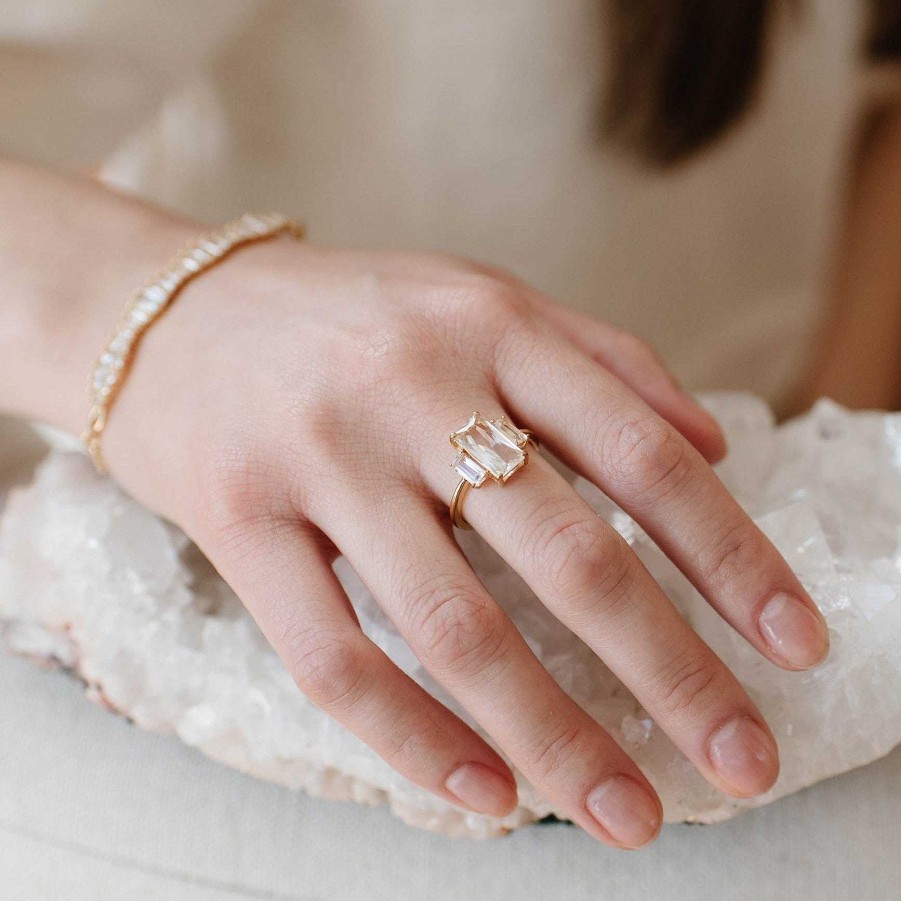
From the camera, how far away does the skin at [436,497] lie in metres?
0.59

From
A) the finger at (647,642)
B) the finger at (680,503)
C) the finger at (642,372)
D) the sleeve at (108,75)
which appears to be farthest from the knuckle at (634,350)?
the sleeve at (108,75)

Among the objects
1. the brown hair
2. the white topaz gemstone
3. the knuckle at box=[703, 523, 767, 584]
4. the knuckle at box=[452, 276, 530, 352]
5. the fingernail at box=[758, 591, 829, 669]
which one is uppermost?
the brown hair

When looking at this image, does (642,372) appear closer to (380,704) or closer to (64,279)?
(380,704)

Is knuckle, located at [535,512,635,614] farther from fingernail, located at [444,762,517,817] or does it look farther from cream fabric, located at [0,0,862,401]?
cream fabric, located at [0,0,862,401]

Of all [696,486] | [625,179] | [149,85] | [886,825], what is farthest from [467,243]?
[886,825]

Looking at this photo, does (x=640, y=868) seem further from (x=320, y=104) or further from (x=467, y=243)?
(x=320, y=104)

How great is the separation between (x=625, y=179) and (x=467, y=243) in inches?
8.8

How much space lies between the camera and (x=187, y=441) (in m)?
0.72

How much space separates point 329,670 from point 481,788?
12 centimetres

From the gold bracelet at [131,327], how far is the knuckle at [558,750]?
17.4 inches

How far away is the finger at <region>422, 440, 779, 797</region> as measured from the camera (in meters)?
0.58

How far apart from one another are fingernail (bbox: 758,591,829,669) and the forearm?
1.85 ft

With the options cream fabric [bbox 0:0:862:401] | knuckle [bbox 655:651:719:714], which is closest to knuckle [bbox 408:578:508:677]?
knuckle [bbox 655:651:719:714]

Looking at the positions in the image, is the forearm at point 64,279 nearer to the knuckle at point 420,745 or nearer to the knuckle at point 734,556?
the knuckle at point 420,745
